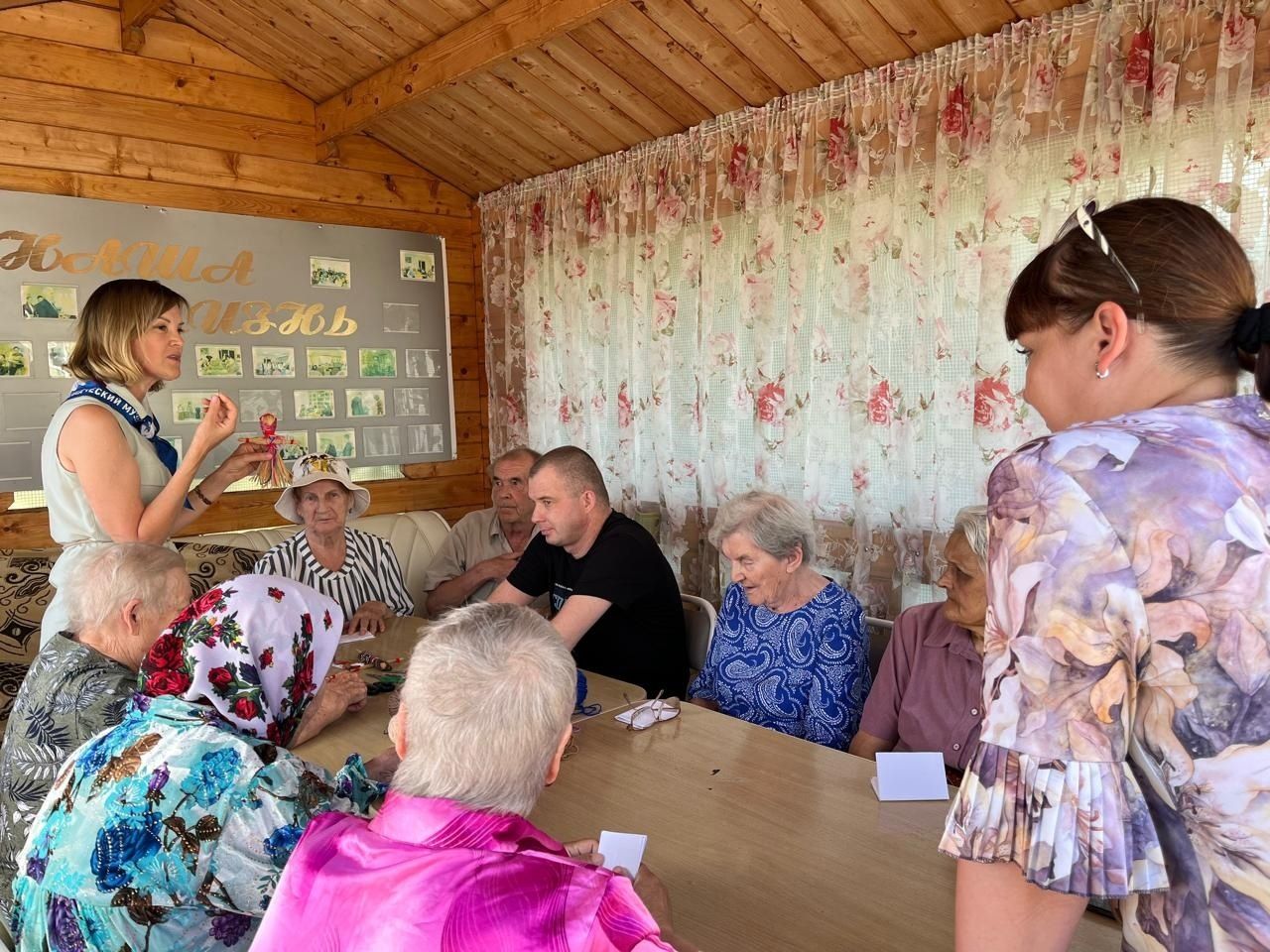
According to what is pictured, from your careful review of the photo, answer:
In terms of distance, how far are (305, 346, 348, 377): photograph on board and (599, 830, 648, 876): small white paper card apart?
11.7 feet

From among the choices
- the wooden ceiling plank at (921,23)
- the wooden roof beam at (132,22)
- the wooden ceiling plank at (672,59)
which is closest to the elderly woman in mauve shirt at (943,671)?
the wooden ceiling plank at (921,23)

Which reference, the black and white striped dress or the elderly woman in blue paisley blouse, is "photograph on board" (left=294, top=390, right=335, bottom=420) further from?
the elderly woman in blue paisley blouse

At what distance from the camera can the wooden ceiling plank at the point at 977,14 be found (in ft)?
9.27

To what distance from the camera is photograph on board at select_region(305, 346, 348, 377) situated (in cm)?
454

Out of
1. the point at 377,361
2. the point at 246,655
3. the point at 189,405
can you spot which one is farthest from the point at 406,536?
the point at 246,655

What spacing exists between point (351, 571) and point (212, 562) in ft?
2.09

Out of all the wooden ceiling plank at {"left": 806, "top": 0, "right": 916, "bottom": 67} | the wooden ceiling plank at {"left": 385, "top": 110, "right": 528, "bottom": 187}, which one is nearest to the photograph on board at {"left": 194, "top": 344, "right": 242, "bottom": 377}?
the wooden ceiling plank at {"left": 385, "top": 110, "right": 528, "bottom": 187}


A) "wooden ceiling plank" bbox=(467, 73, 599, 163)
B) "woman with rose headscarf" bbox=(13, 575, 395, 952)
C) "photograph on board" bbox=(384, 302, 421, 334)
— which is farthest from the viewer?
"photograph on board" bbox=(384, 302, 421, 334)

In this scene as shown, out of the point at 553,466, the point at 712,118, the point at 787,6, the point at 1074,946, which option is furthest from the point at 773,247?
the point at 1074,946

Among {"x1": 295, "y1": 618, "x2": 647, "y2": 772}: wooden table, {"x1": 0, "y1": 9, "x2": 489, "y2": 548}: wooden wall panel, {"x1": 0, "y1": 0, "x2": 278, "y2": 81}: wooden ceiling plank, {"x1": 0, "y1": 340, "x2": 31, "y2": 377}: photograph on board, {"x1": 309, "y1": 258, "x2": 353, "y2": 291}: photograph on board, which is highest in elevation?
{"x1": 0, "y1": 0, "x2": 278, "y2": 81}: wooden ceiling plank

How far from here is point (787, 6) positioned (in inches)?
120

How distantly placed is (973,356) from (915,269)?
1.20 feet

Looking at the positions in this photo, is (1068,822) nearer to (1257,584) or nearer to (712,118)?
(1257,584)

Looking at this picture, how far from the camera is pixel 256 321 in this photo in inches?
172
